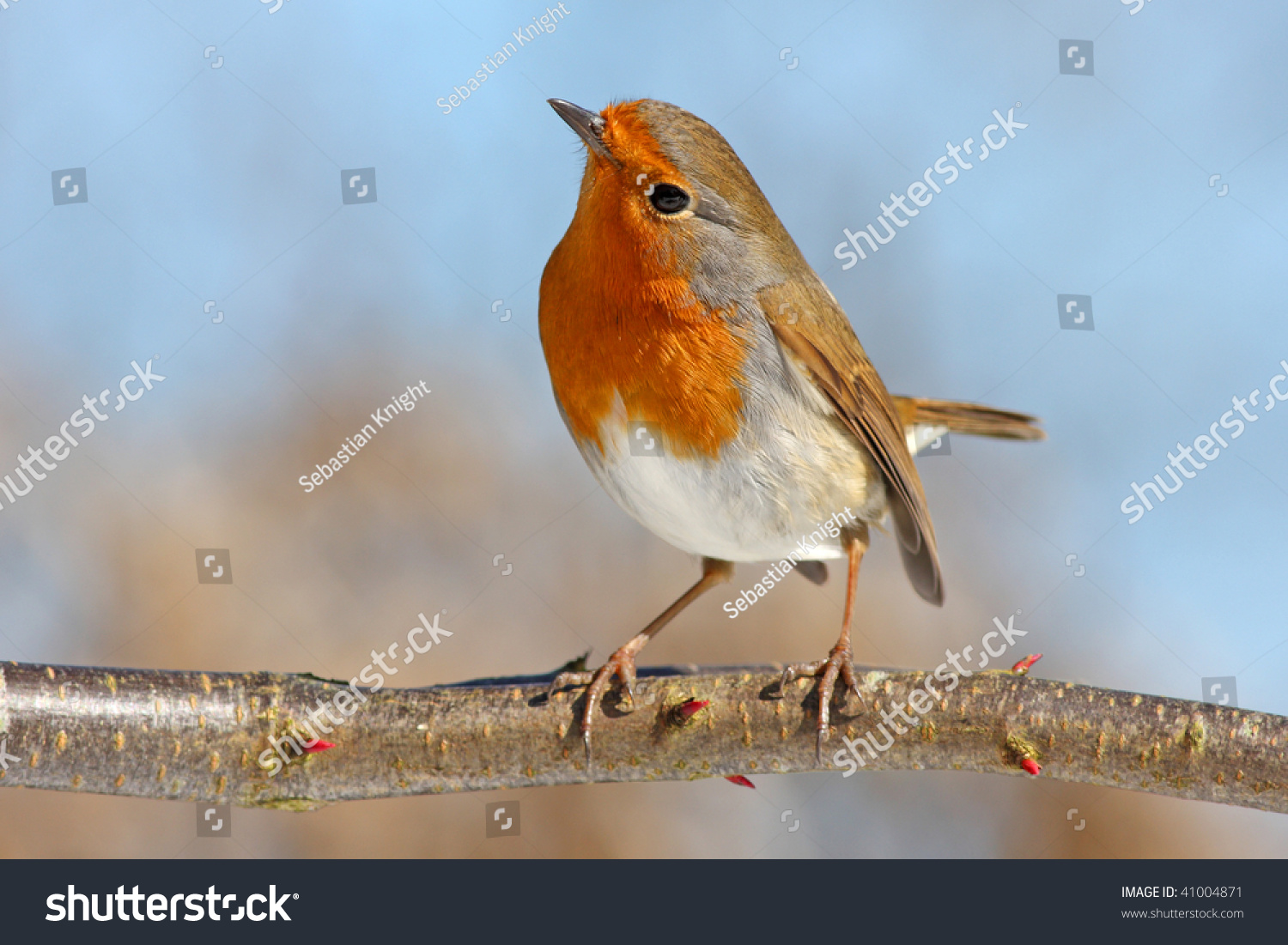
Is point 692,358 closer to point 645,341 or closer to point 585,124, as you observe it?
point 645,341

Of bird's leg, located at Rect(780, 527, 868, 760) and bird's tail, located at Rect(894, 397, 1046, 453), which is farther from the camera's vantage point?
bird's tail, located at Rect(894, 397, 1046, 453)

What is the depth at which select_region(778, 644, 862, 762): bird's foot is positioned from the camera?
2.50 meters

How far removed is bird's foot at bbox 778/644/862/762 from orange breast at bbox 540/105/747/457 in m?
0.59

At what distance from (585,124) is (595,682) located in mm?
1403

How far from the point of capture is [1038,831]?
462 cm

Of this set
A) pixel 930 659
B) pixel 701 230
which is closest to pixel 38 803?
pixel 701 230

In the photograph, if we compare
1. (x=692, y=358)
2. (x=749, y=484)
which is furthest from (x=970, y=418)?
(x=692, y=358)

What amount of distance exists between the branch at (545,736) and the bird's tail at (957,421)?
155cm

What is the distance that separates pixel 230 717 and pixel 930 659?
131 inches

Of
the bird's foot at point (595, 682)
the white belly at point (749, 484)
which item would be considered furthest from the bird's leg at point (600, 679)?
the white belly at point (749, 484)

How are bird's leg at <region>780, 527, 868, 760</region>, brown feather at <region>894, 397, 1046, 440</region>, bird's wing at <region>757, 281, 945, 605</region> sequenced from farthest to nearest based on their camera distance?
1. brown feather at <region>894, 397, 1046, 440</region>
2. bird's wing at <region>757, 281, 945, 605</region>
3. bird's leg at <region>780, 527, 868, 760</region>

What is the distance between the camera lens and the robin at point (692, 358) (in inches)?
102

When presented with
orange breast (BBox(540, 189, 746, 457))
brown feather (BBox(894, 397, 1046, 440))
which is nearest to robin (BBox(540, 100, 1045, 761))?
orange breast (BBox(540, 189, 746, 457))

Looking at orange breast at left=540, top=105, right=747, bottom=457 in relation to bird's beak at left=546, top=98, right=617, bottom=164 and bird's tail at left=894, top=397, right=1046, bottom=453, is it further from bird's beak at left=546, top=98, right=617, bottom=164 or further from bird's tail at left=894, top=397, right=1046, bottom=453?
bird's tail at left=894, top=397, right=1046, bottom=453
